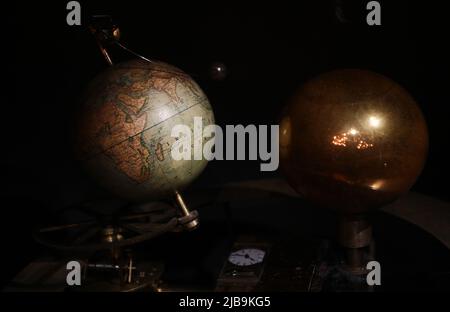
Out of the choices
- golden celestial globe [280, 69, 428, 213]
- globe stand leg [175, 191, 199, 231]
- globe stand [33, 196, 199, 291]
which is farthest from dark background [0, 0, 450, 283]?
globe stand leg [175, 191, 199, 231]

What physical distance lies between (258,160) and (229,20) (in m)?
0.87

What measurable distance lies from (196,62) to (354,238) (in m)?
1.47

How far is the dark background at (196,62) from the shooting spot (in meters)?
2.69

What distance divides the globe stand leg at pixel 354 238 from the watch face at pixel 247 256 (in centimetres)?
39

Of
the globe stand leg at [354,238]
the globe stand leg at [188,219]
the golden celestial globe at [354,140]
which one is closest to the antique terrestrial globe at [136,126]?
the globe stand leg at [188,219]

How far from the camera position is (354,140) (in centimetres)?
169

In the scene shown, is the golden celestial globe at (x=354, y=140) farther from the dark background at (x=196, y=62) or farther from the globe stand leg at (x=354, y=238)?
the dark background at (x=196, y=62)

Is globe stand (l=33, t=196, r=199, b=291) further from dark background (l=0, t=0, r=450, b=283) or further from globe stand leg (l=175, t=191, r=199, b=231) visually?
dark background (l=0, t=0, r=450, b=283)

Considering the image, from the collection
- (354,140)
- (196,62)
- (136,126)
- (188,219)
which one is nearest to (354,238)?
(354,140)

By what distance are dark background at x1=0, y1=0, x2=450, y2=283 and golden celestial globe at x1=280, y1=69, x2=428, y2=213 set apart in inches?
38.3

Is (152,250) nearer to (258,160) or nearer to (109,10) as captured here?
(258,160)

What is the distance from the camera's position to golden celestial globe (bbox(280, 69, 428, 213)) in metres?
1.70

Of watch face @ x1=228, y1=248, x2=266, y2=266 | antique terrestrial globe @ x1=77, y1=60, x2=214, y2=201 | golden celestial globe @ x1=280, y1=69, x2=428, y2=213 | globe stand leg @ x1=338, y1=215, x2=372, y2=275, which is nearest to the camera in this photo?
golden celestial globe @ x1=280, y1=69, x2=428, y2=213

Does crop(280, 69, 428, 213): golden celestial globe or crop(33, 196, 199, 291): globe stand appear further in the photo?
crop(33, 196, 199, 291): globe stand
